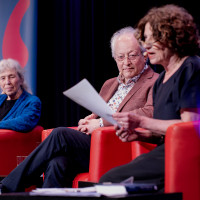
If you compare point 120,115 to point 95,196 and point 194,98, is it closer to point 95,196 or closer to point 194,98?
point 194,98

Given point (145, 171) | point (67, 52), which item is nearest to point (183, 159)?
→ point (145, 171)

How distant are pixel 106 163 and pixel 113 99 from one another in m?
0.65

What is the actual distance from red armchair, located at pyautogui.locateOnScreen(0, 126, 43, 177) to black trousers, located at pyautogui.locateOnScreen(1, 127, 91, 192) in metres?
1.06

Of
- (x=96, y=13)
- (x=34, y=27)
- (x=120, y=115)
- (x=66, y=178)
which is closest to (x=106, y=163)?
(x=66, y=178)

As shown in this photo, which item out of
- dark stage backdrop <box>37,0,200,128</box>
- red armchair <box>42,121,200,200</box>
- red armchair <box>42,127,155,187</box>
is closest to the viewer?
red armchair <box>42,121,200,200</box>

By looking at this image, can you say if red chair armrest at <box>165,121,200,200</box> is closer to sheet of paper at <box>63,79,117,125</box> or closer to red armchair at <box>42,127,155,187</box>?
sheet of paper at <box>63,79,117,125</box>

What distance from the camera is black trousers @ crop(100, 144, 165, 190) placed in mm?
1693

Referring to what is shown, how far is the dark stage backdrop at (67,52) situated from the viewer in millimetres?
4047

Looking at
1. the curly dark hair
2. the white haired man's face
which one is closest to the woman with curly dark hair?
the curly dark hair

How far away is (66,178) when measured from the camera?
2.33 m

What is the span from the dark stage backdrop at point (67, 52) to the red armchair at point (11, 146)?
94cm

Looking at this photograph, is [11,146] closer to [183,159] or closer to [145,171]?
[145,171]

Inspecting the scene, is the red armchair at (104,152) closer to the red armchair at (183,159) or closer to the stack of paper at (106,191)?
the red armchair at (183,159)

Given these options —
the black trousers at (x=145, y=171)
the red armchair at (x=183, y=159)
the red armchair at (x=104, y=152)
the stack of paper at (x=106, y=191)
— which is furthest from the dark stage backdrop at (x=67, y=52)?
the stack of paper at (x=106, y=191)
